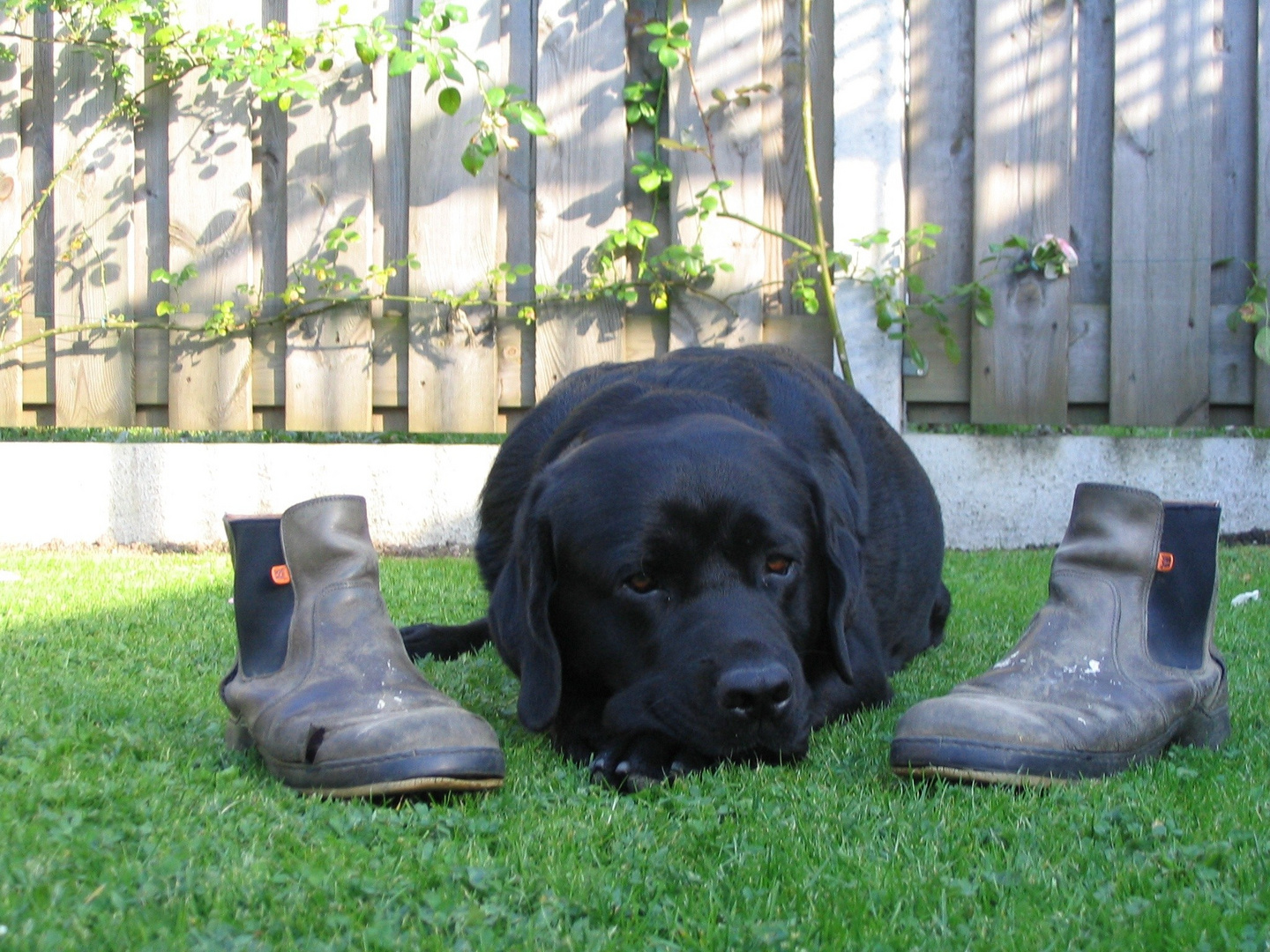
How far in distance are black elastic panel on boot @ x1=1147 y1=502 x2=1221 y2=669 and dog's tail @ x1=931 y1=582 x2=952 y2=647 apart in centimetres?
108

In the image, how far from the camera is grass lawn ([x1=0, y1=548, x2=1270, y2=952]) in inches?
46.4

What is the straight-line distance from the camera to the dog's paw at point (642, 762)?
70.8 inches

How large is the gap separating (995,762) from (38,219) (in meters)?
4.38

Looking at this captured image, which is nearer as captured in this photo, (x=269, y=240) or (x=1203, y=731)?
(x=1203, y=731)

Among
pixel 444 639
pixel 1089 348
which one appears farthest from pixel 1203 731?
pixel 1089 348

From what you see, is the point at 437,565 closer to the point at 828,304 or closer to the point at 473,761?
the point at 828,304

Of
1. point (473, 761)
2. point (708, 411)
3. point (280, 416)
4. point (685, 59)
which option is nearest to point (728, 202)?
point (685, 59)

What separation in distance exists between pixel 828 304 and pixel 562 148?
112cm

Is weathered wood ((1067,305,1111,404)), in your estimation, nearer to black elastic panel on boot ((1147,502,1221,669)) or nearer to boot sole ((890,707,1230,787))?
black elastic panel on boot ((1147,502,1221,669))

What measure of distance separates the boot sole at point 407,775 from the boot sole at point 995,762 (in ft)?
1.90

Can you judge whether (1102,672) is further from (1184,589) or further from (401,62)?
(401,62)

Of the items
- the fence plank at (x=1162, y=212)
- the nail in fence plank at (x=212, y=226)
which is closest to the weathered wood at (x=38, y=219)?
the nail in fence plank at (x=212, y=226)

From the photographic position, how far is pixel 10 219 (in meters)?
4.73

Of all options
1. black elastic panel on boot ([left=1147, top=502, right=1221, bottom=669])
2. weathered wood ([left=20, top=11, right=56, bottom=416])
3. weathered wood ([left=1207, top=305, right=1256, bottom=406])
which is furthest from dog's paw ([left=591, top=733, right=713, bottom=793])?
weathered wood ([left=20, top=11, right=56, bottom=416])
